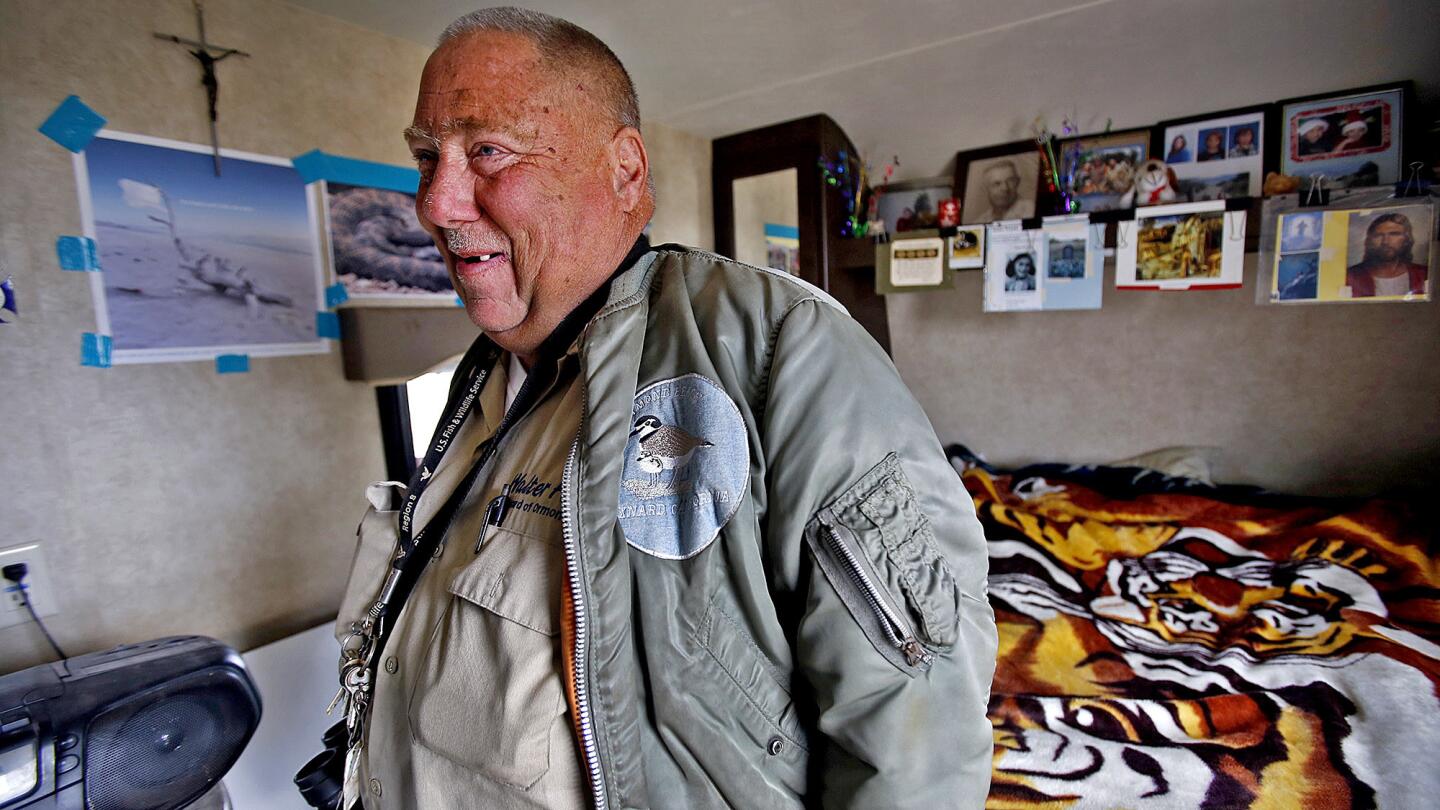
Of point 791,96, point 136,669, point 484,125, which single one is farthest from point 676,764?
point 791,96

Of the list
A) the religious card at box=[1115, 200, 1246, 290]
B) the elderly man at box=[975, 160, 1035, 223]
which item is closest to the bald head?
the religious card at box=[1115, 200, 1246, 290]

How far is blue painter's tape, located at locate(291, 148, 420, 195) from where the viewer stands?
1.62m

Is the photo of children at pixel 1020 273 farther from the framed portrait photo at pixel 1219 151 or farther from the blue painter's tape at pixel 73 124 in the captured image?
the blue painter's tape at pixel 73 124

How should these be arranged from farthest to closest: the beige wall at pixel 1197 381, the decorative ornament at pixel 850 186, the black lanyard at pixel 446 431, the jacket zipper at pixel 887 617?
the decorative ornament at pixel 850 186, the beige wall at pixel 1197 381, the black lanyard at pixel 446 431, the jacket zipper at pixel 887 617

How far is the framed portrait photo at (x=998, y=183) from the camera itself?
2.32 m

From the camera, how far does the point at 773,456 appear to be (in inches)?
25.2

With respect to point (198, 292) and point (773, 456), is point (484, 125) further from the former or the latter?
point (198, 292)

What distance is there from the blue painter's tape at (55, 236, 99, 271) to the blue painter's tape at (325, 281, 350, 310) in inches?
16.6

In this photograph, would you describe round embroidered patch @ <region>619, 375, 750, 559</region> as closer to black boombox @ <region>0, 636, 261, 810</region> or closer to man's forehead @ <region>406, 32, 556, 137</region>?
man's forehead @ <region>406, 32, 556, 137</region>

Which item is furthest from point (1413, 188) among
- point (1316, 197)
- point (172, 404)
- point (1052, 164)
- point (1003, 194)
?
point (172, 404)

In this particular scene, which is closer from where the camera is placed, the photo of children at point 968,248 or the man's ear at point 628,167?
the man's ear at point 628,167

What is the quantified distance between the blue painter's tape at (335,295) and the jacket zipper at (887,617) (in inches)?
60.9

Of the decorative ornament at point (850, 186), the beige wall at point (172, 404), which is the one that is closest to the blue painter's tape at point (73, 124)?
the beige wall at point (172, 404)

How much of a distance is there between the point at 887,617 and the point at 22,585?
1.59 metres
